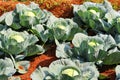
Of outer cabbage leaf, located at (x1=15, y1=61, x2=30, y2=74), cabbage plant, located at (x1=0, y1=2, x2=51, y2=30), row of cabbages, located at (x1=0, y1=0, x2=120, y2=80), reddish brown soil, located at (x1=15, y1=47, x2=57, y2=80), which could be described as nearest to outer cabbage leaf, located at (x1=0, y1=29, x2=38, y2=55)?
row of cabbages, located at (x1=0, y1=0, x2=120, y2=80)

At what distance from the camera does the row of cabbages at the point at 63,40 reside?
18.9ft

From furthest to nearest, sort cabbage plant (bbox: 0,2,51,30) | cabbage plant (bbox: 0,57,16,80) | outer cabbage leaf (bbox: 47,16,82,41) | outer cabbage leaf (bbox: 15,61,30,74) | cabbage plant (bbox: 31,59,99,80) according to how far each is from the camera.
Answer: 1. cabbage plant (bbox: 0,2,51,30)
2. outer cabbage leaf (bbox: 47,16,82,41)
3. outer cabbage leaf (bbox: 15,61,30,74)
4. cabbage plant (bbox: 0,57,16,80)
5. cabbage plant (bbox: 31,59,99,80)

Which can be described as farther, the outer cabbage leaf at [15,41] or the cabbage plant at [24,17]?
the cabbage plant at [24,17]

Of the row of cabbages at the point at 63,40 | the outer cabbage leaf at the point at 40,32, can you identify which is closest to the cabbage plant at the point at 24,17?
the row of cabbages at the point at 63,40

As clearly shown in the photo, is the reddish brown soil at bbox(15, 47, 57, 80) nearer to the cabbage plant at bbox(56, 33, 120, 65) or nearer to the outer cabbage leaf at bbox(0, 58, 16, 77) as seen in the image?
the cabbage plant at bbox(56, 33, 120, 65)

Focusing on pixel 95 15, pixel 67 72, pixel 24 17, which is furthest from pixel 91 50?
pixel 24 17

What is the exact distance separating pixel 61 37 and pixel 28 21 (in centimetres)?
68

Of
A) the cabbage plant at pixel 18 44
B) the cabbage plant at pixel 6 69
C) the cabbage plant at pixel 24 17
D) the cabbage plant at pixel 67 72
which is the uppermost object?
the cabbage plant at pixel 24 17

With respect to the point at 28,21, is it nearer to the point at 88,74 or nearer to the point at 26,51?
the point at 26,51

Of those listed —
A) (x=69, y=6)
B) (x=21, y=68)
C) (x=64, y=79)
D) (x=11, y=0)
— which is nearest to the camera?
(x=64, y=79)

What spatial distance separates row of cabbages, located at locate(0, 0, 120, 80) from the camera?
18.9 feet

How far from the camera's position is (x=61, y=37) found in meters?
6.85

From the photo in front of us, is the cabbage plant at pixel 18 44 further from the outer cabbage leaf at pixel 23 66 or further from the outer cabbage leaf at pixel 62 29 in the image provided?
the outer cabbage leaf at pixel 62 29

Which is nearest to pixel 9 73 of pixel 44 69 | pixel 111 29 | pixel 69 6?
pixel 44 69
